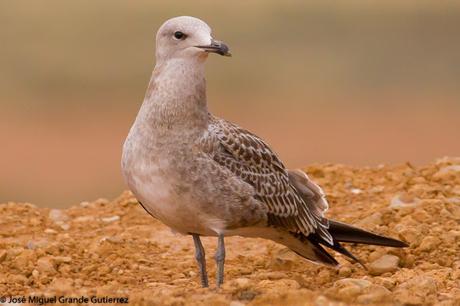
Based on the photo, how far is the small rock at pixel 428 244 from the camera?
10188 millimetres

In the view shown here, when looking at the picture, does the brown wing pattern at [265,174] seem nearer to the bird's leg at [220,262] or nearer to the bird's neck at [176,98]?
the bird's neck at [176,98]

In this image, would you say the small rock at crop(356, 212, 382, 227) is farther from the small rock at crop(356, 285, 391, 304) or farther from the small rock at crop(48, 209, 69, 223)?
the small rock at crop(48, 209, 69, 223)

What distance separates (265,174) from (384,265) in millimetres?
1508

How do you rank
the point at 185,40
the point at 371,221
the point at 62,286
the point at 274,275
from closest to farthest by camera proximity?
the point at 62,286 < the point at 185,40 < the point at 274,275 < the point at 371,221

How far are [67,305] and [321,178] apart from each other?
Answer: 580 cm

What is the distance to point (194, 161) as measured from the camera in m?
8.48

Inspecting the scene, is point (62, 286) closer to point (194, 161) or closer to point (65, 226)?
point (194, 161)

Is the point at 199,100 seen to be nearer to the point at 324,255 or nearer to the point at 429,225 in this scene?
the point at 324,255

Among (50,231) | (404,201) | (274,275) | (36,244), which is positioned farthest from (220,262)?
(404,201)

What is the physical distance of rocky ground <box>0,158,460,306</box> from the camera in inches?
304

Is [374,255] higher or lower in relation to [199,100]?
lower

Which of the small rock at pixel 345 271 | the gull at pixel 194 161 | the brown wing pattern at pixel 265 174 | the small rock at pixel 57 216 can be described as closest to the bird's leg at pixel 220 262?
the gull at pixel 194 161

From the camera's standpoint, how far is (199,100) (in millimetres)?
8781

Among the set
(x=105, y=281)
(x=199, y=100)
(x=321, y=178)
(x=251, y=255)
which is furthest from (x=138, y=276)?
(x=321, y=178)
